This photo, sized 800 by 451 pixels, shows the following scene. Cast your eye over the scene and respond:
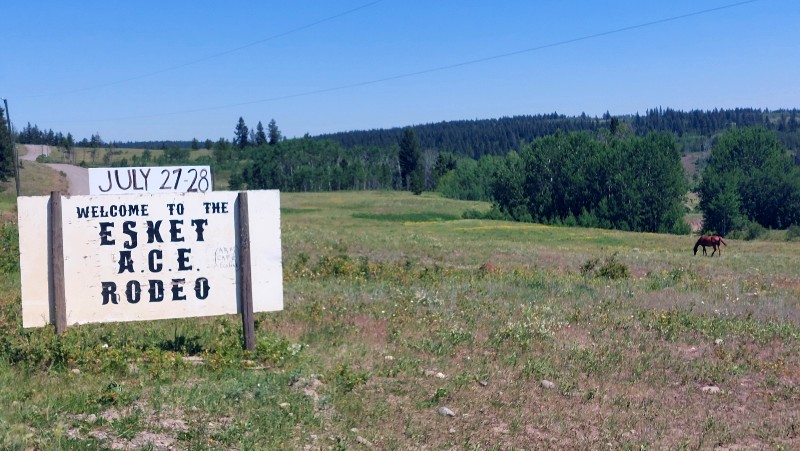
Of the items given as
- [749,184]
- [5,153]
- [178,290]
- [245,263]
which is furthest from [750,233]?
[178,290]

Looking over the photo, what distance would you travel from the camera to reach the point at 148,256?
9.05 metres

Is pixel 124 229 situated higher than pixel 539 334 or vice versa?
pixel 124 229

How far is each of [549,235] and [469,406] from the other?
52095 millimetres

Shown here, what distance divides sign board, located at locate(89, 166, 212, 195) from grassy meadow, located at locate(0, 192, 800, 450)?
1696mm

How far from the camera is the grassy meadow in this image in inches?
265

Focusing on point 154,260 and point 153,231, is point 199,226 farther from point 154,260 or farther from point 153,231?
point 154,260

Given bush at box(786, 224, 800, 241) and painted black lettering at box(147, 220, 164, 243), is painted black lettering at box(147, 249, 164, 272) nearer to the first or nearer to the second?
painted black lettering at box(147, 220, 164, 243)

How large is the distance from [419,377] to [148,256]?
3.20 m

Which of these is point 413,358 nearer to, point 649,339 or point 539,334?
point 539,334

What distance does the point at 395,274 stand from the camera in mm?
19000

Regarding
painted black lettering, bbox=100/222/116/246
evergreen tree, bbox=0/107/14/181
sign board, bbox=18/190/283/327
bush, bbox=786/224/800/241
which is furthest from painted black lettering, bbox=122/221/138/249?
bush, bbox=786/224/800/241

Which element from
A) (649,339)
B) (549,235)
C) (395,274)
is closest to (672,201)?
(549,235)

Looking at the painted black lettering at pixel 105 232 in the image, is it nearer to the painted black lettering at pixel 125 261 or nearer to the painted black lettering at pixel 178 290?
the painted black lettering at pixel 125 261

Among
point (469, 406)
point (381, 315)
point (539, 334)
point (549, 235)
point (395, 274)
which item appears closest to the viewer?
point (469, 406)
